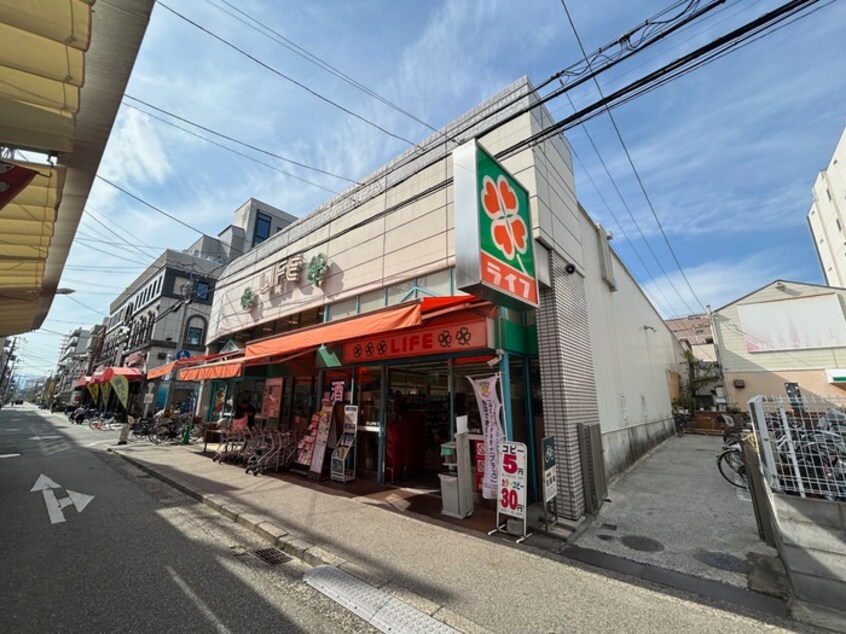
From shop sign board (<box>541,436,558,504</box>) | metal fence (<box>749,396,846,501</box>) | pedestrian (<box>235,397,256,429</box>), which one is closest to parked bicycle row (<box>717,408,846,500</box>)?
metal fence (<box>749,396,846,501</box>)

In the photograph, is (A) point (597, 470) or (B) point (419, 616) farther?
(A) point (597, 470)

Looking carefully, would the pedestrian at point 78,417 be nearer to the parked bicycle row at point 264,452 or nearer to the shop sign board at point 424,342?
the parked bicycle row at point 264,452

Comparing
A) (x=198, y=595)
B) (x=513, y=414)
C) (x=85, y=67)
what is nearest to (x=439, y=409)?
(x=513, y=414)

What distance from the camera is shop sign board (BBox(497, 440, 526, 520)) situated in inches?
203

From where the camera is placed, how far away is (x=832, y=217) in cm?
2872

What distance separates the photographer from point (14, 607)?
125 inches

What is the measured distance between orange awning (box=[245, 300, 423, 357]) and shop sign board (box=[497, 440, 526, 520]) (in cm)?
251

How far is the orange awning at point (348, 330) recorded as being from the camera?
20.2ft

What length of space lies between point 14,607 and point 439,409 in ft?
22.1

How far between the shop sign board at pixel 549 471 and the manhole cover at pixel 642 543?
110 centimetres

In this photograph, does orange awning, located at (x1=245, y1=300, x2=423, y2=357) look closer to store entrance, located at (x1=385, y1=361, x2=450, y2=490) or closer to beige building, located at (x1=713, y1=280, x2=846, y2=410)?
store entrance, located at (x1=385, y1=361, x2=450, y2=490)

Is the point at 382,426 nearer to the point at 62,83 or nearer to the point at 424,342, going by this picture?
the point at 424,342

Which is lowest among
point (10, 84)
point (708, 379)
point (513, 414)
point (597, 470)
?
point (597, 470)

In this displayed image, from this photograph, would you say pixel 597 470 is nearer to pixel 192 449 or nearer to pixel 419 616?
pixel 419 616
